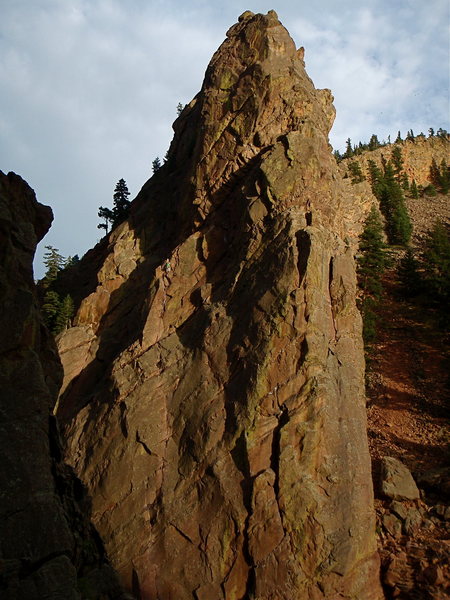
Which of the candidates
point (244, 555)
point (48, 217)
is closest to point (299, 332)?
point (244, 555)

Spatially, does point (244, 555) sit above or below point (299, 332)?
below

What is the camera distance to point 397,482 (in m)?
20.7

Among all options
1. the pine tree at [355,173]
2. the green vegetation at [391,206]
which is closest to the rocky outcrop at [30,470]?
the green vegetation at [391,206]

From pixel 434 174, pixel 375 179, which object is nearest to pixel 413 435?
pixel 375 179

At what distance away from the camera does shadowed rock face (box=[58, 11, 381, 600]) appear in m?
17.2

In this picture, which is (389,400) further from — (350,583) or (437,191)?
(437,191)

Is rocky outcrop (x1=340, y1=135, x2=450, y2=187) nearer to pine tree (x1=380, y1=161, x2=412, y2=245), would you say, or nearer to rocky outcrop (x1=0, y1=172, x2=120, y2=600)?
pine tree (x1=380, y1=161, x2=412, y2=245)

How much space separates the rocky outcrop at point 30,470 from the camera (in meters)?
9.42

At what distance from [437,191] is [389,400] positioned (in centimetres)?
6872

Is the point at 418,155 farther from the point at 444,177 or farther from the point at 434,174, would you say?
the point at 444,177

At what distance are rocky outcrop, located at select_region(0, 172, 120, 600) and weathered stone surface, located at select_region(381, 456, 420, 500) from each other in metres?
13.1

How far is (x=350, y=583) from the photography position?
54.7 feet

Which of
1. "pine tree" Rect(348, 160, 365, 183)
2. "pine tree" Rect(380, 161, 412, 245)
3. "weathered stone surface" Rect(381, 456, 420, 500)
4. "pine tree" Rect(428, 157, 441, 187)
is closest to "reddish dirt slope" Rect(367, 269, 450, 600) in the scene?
"weathered stone surface" Rect(381, 456, 420, 500)

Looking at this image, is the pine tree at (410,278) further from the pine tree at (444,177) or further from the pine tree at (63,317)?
the pine tree at (444,177)
